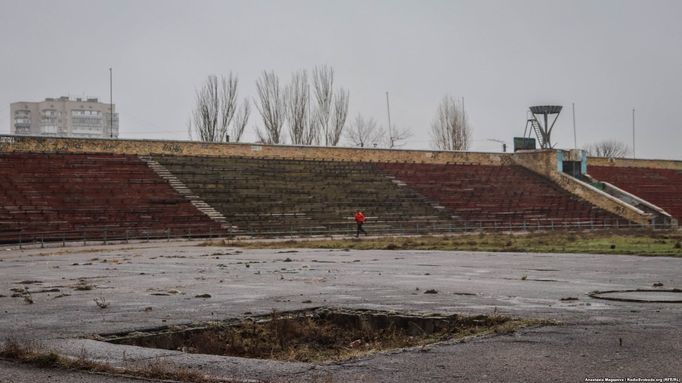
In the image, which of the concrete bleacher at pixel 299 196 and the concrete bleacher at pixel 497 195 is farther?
the concrete bleacher at pixel 497 195

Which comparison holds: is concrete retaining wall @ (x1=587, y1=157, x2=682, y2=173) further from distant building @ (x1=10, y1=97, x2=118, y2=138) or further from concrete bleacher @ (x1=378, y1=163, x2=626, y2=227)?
distant building @ (x1=10, y1=97, x2=118, y2=138)

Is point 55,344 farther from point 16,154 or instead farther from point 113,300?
point 16,154

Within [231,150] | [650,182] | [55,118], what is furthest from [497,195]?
[55,118]

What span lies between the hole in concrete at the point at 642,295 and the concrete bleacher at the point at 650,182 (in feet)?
151

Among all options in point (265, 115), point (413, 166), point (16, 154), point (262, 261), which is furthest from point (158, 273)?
point (265, 115)

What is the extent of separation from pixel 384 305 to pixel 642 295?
3.50 m

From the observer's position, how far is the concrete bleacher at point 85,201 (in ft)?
116

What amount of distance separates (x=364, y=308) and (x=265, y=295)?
244cm

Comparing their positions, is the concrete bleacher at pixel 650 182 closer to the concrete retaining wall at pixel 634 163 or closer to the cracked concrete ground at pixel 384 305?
the concrete retaining wall at pixel 634 163

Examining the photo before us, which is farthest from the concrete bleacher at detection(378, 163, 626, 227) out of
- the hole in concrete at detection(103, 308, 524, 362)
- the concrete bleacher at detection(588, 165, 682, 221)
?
the hole in concrete at detection(103, 308, 524, 362)

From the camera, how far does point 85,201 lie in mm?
38312

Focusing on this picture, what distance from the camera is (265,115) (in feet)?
238

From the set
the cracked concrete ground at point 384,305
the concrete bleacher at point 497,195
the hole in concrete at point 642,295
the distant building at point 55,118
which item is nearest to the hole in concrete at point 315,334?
the cracked concrete ground at point 384,305

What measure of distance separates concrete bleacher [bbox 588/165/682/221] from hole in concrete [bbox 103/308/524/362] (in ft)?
163
